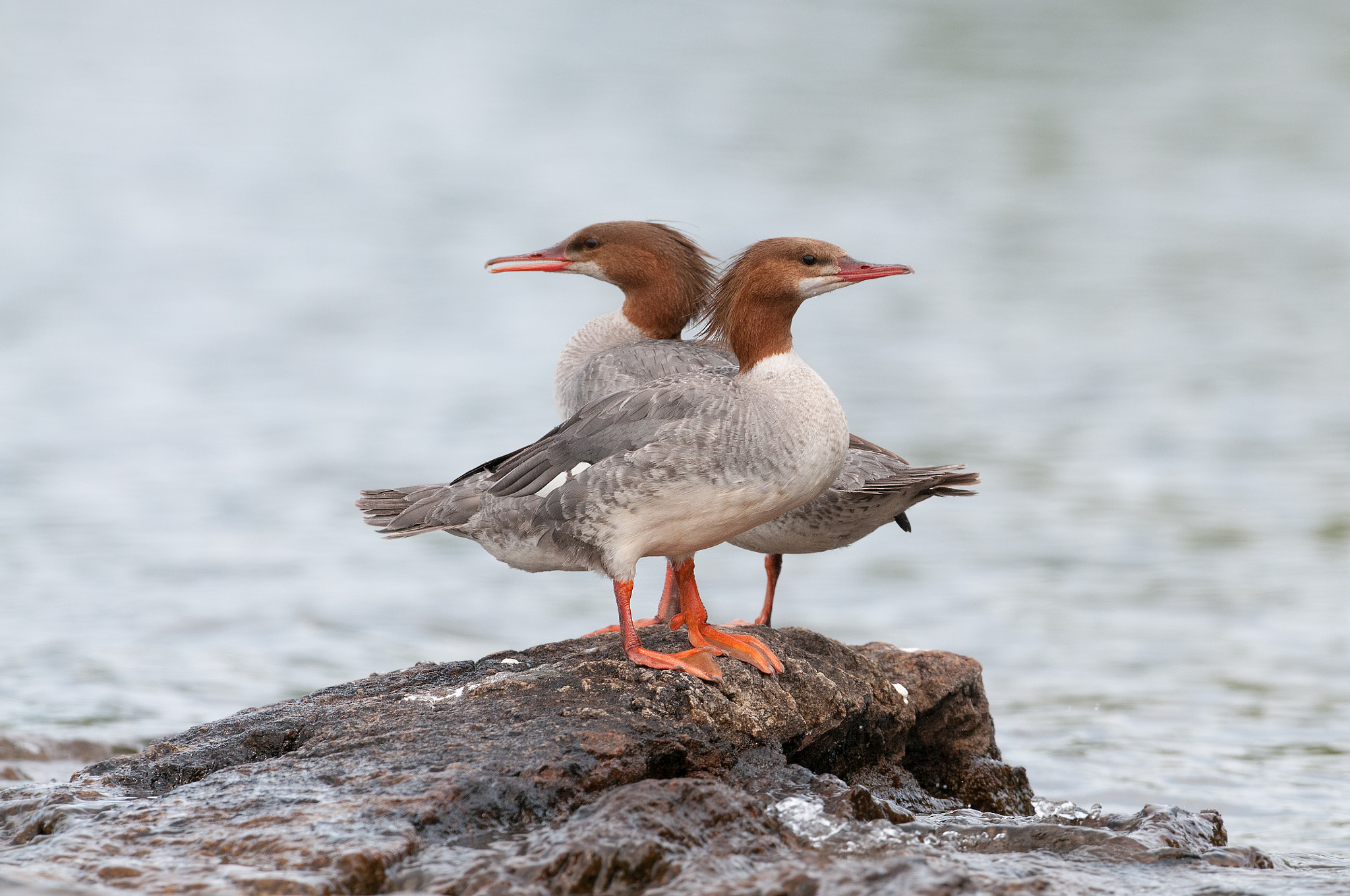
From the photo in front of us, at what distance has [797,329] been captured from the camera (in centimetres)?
1480

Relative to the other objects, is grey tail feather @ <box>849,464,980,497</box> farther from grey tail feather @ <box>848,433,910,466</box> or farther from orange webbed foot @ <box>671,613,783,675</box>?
orange webbed foot @ <box>671,613,783,675</box>

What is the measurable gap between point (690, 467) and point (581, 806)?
3.58 feet

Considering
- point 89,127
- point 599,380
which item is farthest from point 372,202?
point 599,380

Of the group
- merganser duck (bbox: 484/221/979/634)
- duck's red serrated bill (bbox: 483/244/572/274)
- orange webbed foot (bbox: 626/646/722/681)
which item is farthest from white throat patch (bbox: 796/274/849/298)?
duck's red serrated bill (bbox: 483/244/572/274)

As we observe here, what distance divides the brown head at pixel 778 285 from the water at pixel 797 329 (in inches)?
101

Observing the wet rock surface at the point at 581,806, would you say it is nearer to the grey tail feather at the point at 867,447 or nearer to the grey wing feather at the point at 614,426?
the grey wing feather at the point at 614,426

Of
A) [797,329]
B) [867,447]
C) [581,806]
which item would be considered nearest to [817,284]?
[867,447]

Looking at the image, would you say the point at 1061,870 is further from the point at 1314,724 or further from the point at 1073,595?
the point at 1073,595

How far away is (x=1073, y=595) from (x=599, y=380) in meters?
4.68

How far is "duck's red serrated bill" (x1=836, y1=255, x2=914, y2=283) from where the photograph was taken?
4.66 metres

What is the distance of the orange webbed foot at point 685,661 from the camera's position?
4.27 meters

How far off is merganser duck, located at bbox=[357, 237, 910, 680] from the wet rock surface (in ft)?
0.94

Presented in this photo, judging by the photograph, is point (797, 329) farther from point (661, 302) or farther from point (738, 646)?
point (738, 646)

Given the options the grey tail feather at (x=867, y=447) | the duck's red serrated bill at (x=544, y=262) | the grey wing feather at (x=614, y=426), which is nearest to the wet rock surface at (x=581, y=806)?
the grey wing feather at (x=614, y=426)
